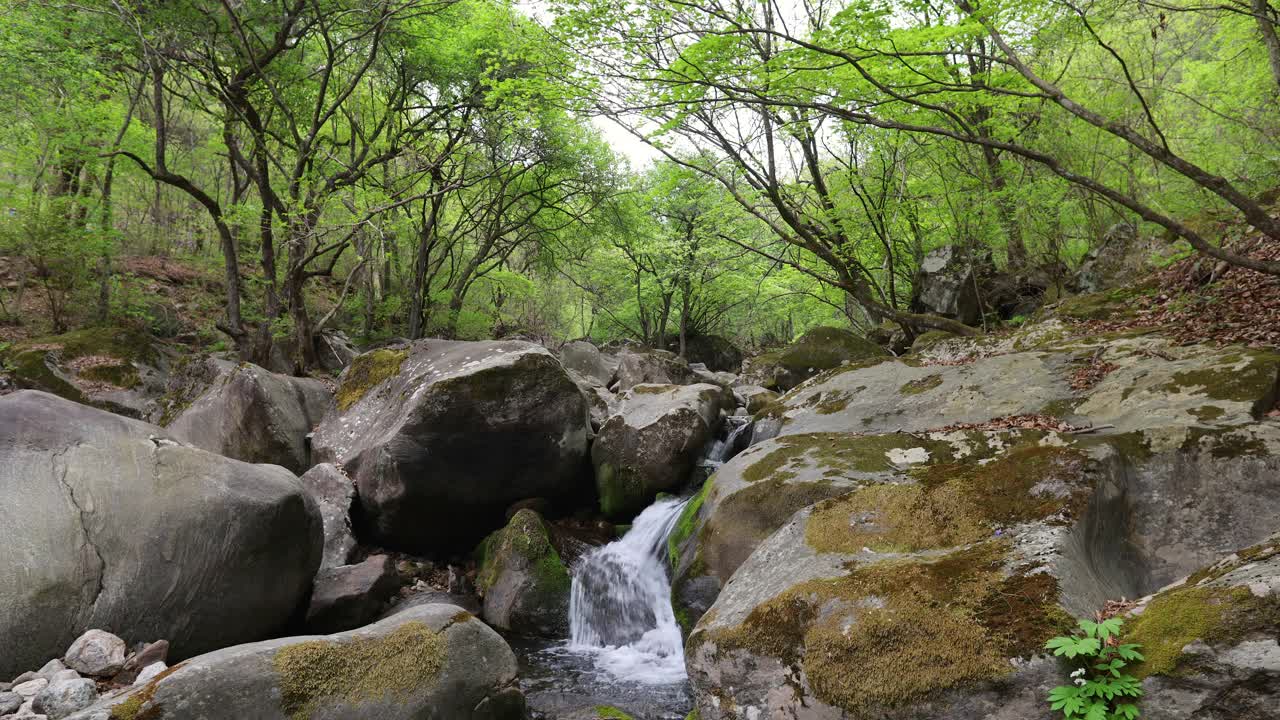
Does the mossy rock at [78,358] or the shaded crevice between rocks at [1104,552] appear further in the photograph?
the mossy rock at [78,358]

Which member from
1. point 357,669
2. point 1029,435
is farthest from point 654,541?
point 357,669

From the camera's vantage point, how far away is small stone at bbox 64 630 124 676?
4266mm

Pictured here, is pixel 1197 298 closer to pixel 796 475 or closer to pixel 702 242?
pixel 796 475

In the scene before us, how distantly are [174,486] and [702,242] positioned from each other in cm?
2116

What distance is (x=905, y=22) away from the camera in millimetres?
8906

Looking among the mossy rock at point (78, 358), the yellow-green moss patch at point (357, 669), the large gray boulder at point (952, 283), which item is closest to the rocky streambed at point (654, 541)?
the yellow-green moss patch at point (357, 669)

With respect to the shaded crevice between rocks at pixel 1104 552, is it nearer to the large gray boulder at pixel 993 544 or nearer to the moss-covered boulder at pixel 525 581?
the large gray boulder at pixel 993 544

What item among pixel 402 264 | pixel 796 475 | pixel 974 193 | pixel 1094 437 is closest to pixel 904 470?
pixel 796 475

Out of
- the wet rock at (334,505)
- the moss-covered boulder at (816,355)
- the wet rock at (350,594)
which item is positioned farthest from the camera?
the moss-covered boulder at (816,355)

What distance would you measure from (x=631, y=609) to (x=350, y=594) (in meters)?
3.37

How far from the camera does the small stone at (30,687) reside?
12.5ft

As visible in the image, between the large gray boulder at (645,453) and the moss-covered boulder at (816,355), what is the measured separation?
20.0ft

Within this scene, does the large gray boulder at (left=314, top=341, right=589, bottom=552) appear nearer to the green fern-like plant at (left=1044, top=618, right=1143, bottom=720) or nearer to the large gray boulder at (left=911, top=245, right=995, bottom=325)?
the green fern-like plant at (left=1044, top=618, right=1143, bottom=720)

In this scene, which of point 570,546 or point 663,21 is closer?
point 663,21
